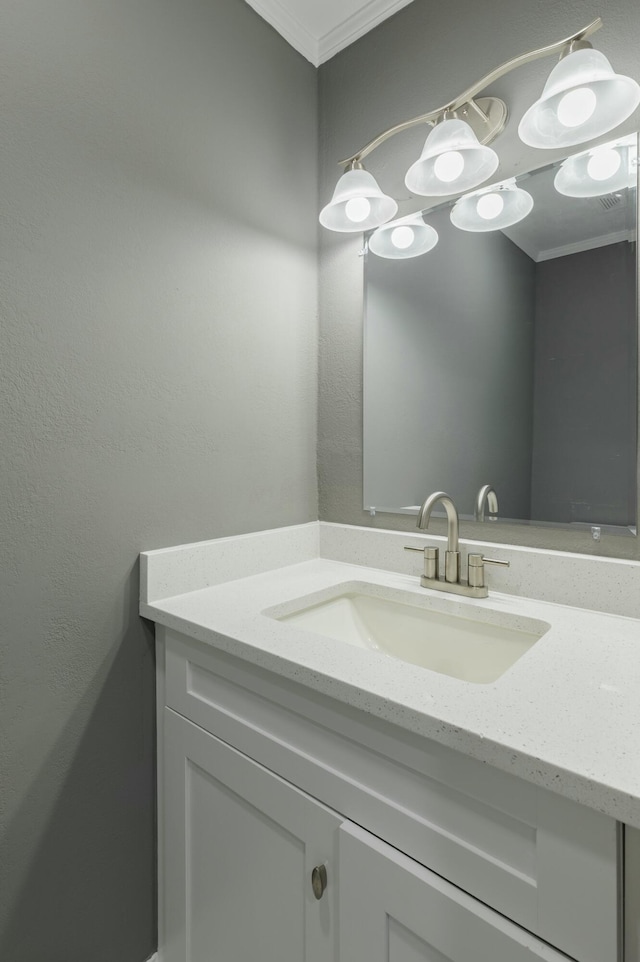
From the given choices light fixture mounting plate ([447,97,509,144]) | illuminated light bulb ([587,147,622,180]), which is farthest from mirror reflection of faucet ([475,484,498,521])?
light fixture mounting plate ([447,97,509,144])

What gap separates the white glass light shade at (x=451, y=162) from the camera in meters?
1.02

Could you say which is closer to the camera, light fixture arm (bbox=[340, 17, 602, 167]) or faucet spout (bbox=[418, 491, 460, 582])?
light fixture arm (bbox=[340, 17, 602, 167])

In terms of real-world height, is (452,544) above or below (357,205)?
below

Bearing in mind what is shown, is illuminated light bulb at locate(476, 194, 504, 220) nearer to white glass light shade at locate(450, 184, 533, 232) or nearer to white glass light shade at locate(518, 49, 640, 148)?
white glass light shade at locate(450, 184, 533, 232)

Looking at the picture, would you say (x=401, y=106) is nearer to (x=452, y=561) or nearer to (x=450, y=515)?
(x=450, y=515)

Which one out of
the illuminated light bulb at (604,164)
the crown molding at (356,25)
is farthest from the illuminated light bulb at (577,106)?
the crown molding at (356,25)

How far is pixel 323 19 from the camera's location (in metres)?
1.38

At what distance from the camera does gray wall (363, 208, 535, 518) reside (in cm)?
113

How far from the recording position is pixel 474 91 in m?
1.03

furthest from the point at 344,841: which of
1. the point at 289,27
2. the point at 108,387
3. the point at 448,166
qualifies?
the point at 289,27

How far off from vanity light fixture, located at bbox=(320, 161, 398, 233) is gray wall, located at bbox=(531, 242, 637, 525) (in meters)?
0.41

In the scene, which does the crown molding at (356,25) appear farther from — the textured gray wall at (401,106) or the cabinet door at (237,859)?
the cabinet door at (237,859)

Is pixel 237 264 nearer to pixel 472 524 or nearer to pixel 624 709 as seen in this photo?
pixel 472 524

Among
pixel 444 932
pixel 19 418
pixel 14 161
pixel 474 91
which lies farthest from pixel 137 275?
pixel 444 932
